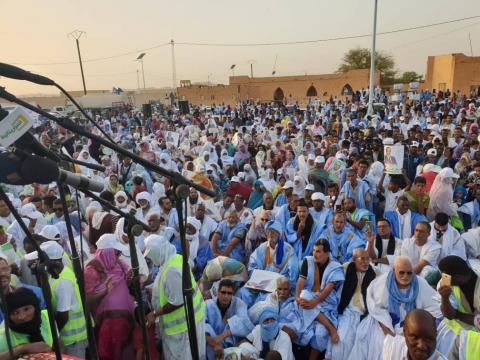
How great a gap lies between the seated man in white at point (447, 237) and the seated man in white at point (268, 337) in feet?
6.56

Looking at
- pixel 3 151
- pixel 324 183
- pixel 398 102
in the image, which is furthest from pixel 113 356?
pixel 398 102

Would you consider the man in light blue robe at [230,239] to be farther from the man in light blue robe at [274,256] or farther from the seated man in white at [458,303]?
the seated man in white at [458,303]

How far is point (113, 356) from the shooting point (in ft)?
9.49

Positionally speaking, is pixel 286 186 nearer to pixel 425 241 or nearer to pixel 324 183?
pixel 324 183

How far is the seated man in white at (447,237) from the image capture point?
4129 mm

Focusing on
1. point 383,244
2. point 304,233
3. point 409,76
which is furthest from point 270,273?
point 409,76

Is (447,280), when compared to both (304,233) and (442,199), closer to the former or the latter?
(304,233)

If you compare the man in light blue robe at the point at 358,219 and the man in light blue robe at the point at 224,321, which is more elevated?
the man in light blue robe at the point at 358,219

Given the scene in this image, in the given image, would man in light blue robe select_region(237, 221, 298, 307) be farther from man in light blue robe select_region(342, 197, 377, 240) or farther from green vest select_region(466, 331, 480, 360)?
green vest select_region(466, 331, 480, 360)

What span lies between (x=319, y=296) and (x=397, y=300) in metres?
0.66

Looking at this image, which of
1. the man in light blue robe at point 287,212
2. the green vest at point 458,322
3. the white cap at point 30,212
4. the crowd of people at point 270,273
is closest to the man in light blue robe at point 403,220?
the crowd of people at point 270,273

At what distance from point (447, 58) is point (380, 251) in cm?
3267

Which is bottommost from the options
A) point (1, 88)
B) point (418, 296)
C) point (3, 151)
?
point (418, 296)

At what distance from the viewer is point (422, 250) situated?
159 inches
